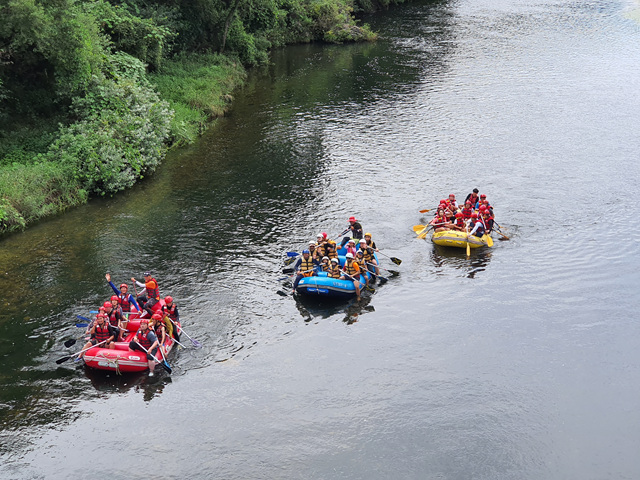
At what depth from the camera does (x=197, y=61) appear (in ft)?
142

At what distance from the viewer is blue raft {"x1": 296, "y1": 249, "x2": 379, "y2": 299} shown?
2069 centimetres

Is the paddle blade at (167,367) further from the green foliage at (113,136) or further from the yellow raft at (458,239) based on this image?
the green foliage at (113,136)

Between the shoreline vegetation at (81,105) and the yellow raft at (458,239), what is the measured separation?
13.8 m

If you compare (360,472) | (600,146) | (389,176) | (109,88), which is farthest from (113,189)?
(600,146)

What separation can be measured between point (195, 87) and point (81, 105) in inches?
435

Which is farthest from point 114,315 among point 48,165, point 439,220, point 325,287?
point 439,220

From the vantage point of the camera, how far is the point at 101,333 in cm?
1752

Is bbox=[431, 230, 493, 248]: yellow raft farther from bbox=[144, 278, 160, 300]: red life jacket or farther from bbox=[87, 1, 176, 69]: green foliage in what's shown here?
bbox=[87, 1, 176, 69]: green foliage

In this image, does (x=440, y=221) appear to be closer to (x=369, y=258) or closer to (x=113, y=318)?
(x=369, y=258)

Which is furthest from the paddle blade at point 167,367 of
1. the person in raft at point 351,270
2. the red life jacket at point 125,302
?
the person in raft at point 351,270

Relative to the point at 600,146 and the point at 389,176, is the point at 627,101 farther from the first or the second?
the point at 389,176

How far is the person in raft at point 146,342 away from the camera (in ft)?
56.2

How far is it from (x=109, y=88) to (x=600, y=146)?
80.1ft

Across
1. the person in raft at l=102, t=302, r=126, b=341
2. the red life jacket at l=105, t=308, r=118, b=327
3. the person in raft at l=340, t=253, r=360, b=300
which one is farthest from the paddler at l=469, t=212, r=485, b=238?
the red life jacket at l=105, t=308, r=118, b=327
